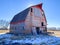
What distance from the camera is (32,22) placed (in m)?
28.5

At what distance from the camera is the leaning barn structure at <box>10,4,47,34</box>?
27.8m

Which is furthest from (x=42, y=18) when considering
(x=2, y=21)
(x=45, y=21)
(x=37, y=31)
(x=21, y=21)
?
(x=2, y=21)

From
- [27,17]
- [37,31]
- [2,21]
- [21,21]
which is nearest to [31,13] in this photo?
[27,17]

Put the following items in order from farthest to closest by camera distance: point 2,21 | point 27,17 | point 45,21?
point 2,21, point 45,21, point 27,17

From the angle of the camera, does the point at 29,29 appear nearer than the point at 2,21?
Yes

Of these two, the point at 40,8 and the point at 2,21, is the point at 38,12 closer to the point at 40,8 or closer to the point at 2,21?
the point at 40,8

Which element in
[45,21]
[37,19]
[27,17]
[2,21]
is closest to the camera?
[27,17]

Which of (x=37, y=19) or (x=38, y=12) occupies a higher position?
(x=38, y=12)

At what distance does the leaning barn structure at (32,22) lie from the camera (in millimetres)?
27781

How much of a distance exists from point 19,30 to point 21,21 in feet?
8.61

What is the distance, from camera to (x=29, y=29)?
27859 mm

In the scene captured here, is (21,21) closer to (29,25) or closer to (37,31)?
(29,25)

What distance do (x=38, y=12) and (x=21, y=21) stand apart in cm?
545

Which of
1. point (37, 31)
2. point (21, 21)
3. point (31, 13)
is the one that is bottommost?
point (37, 31)
